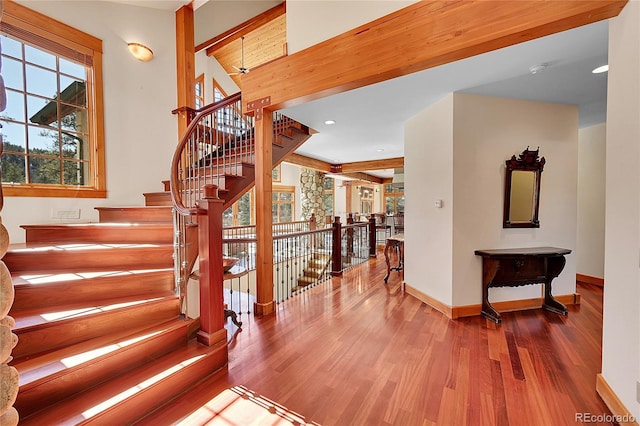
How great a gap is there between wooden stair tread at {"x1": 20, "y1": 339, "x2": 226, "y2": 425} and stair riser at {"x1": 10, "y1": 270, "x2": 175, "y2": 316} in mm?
579

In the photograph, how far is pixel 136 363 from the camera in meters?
1.80

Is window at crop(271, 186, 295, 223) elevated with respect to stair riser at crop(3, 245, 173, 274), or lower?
elevated

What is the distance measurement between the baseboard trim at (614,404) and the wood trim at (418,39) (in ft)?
7.79

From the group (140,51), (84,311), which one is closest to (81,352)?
(84,311)

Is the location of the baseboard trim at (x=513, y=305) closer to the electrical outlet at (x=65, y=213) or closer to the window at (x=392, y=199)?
the electrical outlet at (x=65, y=213)

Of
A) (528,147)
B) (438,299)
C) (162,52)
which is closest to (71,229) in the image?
(162,52)

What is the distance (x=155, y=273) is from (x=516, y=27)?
3263 millimetres

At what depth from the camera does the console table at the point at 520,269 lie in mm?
3016

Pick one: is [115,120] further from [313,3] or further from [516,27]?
[516,27]

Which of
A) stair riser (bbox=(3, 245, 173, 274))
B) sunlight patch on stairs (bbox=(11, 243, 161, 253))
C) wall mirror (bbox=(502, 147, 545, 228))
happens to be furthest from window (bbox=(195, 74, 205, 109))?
wall mirror (bbox=(502, 147, 545, 228))

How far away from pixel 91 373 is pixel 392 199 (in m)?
11.8

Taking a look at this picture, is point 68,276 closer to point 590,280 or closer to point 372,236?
point 372,236

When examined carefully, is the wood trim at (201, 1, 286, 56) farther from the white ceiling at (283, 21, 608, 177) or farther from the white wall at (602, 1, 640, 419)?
the white wall at (602, 1, 640, 419)

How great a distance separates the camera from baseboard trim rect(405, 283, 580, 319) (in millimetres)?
3084
